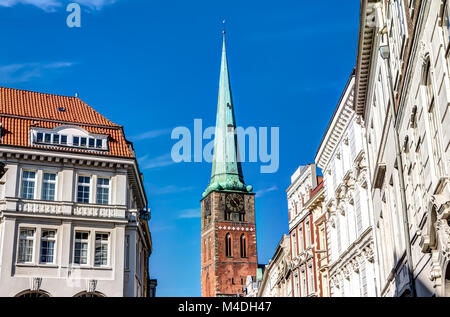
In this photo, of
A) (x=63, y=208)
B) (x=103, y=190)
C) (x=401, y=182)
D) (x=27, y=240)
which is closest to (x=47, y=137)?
(x=103, y=190)

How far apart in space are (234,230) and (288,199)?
90.5 metres

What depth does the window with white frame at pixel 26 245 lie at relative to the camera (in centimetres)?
3797

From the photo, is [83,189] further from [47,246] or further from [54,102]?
[54,102]

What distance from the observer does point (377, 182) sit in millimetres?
27734

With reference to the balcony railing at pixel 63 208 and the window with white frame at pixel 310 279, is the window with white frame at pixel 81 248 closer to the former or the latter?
the balcony railing at pixel 63 208

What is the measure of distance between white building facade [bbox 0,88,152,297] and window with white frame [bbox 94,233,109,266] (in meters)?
0.06

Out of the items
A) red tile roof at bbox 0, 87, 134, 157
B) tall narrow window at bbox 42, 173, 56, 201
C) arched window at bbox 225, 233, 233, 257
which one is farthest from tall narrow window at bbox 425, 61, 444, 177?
arched window at bbox 225, 233, 233, 257

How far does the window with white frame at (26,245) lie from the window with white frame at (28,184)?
2184mm

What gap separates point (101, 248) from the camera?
1571 inches

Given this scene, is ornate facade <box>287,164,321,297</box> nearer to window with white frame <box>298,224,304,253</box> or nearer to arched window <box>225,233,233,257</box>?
window with white frame <box>298,224,304,253</box>

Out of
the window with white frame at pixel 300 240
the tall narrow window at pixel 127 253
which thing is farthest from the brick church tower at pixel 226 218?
the tall narrow window at pixel 127 253

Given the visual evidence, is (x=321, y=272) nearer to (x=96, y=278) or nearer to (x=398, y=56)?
(x=96, y=278)

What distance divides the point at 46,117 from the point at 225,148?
333 ft
